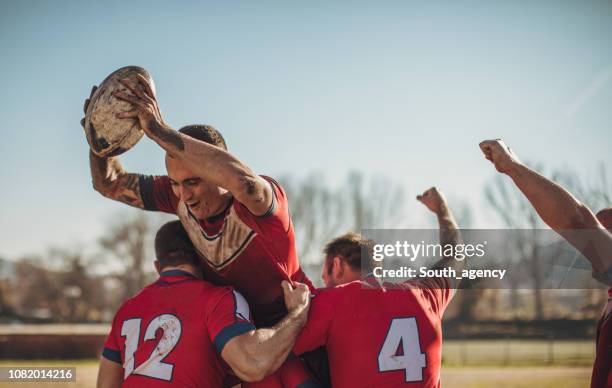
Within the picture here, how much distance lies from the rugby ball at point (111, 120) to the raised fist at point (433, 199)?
2836 millimetres

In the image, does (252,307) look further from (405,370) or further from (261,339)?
(405,370)

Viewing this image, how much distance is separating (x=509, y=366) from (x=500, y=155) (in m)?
28.2

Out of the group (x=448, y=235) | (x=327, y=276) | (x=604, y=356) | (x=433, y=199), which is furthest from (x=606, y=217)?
(x=327, y=276)

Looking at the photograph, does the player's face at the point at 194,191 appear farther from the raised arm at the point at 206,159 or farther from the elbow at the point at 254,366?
the elbow at the point at 254,366

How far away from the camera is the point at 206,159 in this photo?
3.61 metres

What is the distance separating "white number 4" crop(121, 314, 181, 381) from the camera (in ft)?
14.1

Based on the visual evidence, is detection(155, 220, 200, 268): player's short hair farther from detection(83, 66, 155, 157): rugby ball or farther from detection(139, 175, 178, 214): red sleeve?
detection(83, 66, 155, 157): rugby ball

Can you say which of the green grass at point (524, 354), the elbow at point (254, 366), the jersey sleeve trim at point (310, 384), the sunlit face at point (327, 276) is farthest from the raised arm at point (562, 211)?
the green grass at point (524, 354)

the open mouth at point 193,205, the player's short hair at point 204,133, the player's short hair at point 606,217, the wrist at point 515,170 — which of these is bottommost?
the player's short hair at point 606,217

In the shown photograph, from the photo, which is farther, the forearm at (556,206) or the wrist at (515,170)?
the wrist at (515,170)

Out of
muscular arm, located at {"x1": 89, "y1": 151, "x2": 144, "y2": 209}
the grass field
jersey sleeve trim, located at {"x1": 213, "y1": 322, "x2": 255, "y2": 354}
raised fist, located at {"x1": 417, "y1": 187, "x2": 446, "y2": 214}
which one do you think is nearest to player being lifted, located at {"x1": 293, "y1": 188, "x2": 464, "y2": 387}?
jersey sleeve trim, located at {"x1": 213, "y1": 322, "x2": 255, "y2": 354}

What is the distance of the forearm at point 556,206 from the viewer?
3.03 meters

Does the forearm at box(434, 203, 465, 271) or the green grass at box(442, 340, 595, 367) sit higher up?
the forearm at box(434, 203, 465, 271)

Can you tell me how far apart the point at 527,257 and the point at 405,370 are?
4031 centimetres
